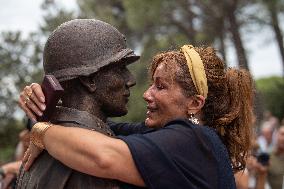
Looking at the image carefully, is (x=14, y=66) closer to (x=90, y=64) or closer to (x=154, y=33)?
(x=154, y=33)

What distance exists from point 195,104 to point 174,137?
1.25 ft

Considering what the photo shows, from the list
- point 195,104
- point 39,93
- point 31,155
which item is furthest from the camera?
point 195,104

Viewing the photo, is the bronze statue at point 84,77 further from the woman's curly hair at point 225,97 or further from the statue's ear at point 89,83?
the woman's curly hair at point 225,97

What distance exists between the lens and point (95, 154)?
7.06 ft

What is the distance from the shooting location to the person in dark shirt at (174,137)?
217cm

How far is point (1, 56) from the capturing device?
20.1 metres

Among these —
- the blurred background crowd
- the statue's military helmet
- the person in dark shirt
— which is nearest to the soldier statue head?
the statue's military helmet

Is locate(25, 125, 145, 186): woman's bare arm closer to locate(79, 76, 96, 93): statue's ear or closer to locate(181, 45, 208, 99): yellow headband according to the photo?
locate(79, 76, 96, 93): statue's ear

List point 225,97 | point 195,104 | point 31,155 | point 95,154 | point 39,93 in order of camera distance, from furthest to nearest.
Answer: point 225,97 → point 195,104 → point 31,155 → point 39,93 → point 95,154

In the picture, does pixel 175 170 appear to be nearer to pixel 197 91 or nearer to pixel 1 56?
pixel 197 91

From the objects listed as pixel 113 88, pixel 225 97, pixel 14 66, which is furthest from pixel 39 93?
pixel 14 66

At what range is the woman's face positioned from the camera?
2566 mm

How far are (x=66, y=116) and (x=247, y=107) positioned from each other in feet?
3.15

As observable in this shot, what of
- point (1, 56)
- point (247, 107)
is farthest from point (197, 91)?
point (1, 56)
